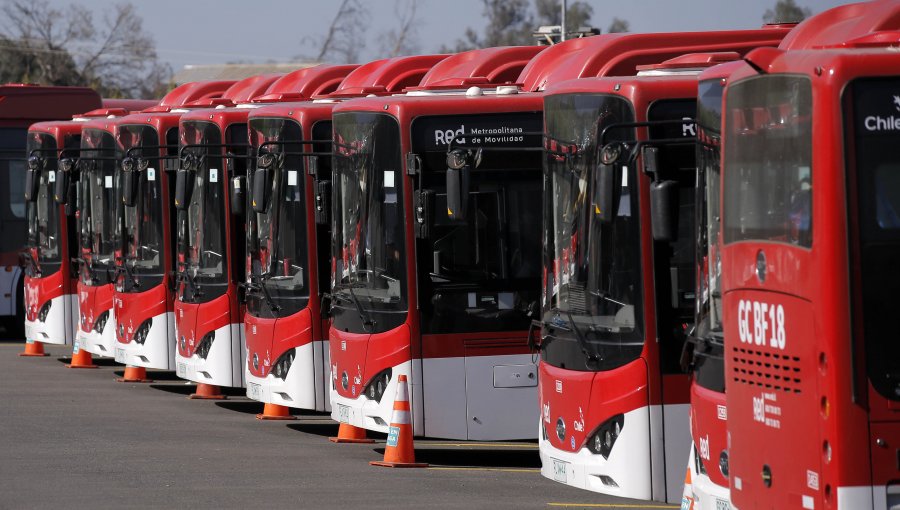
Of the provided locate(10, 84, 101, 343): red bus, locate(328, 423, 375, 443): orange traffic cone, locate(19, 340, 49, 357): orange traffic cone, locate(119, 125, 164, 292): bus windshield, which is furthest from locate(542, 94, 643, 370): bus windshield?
locate(19, 340, 49, 357): orange traffic cone

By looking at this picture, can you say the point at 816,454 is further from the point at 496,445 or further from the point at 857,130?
the point at 496,445

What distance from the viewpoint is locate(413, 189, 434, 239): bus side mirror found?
1370 centimetres

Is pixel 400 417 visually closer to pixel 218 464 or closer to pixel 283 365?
pixel 218 464

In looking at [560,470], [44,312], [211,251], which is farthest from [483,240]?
[44,312]

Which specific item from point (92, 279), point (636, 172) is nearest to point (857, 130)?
point (636, 172)

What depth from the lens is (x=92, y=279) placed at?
889 inches

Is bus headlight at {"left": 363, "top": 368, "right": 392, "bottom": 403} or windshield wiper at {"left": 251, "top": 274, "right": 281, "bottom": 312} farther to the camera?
windshield wiper at {"left": 251, "top": 274, "right": 281, "bottom": 312}

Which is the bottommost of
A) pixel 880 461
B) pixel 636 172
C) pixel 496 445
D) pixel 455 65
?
pixel 496 445

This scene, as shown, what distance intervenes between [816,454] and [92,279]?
53.0 ft

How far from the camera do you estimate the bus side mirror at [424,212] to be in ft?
44.9

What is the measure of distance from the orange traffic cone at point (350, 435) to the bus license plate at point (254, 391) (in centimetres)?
139

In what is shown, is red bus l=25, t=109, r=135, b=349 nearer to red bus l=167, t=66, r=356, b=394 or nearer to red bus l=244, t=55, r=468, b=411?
red bus l=167, t=66, r=356, b=394

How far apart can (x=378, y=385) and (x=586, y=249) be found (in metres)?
3.44

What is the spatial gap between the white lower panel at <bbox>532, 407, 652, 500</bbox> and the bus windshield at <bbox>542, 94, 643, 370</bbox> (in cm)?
44
